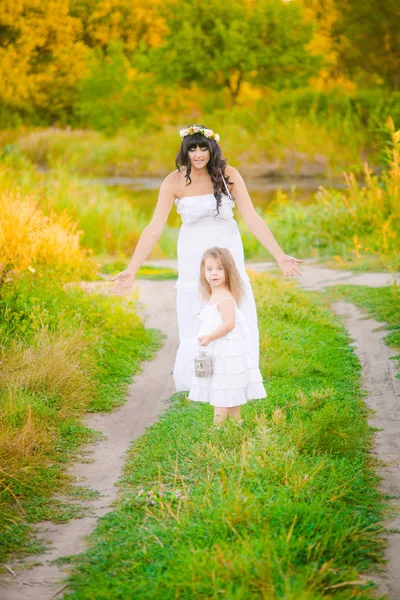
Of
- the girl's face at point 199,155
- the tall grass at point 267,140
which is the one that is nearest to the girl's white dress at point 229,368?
the girl's face at point 199,155

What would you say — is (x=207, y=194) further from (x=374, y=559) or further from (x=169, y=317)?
(x=169, y=317)

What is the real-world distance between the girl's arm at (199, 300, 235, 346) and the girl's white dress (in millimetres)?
47

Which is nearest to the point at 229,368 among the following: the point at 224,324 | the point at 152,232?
the point at 224,324

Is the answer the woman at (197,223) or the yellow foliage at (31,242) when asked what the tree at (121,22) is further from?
the woman at (197,223)

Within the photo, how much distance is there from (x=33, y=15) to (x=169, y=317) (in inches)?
874

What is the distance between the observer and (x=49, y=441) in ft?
15.1

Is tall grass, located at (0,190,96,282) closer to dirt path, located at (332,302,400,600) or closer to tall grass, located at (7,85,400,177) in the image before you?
dirt path, located at (332,302,400,600)

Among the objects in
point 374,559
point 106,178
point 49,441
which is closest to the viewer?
point 374,559

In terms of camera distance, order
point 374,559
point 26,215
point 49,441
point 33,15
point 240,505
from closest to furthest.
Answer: point 374,559 < point 240,505 < point 49,441 < point 26,215 < point 33,15

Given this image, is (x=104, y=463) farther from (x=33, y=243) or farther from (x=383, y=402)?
(x=33, y=243)

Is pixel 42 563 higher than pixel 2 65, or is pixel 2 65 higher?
pixel 2 65

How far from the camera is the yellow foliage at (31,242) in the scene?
7.92 m

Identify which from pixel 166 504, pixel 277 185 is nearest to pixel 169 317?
pixel 166 504

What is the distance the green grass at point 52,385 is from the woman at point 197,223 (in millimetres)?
817
